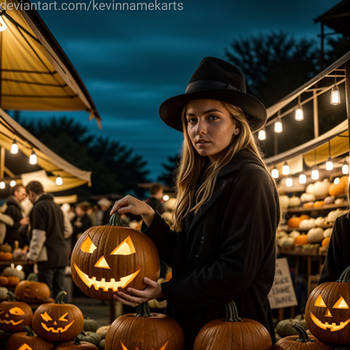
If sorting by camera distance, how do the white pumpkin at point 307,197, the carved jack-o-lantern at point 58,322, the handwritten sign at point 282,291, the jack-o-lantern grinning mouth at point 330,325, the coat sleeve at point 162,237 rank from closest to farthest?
the coat sleeve at point 162,237
the jack-o-lantern grinning mouth at point 330,325
the carved jack-o-lantern at point 58,322
the handwritten sign at point 282,291
the white pumpkin at point 307,197

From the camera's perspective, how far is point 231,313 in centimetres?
215

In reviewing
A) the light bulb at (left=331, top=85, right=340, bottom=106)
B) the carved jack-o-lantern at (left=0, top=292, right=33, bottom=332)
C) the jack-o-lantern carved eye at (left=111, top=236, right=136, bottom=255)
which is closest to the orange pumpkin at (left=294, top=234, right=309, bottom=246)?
the light bulb at (left=331, top=85, right=340, bottom=106)

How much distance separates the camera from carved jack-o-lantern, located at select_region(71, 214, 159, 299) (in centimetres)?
233

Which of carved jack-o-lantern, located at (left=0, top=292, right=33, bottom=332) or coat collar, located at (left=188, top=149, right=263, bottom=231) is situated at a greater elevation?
coat collar, located at (left=188, top=149, right=263, bottom=231)

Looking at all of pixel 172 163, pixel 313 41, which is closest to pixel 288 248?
pixel 313 41

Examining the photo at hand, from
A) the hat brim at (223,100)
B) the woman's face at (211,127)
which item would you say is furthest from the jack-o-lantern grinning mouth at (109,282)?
the hat brim at (223,100)

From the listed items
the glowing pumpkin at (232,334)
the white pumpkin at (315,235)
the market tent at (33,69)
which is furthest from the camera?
the white pumpkin at (315,235)

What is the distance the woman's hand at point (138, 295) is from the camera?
7.08 ft

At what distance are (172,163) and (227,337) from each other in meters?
53.2

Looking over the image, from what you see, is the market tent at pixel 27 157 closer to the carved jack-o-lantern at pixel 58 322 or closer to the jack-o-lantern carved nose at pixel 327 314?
the carved jack-o-lantern at pixel 58 322

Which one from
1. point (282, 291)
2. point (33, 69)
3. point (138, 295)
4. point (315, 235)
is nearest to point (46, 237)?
point (33, 69)

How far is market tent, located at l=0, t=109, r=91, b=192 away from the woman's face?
532 cm

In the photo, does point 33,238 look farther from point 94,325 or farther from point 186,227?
point 186,227

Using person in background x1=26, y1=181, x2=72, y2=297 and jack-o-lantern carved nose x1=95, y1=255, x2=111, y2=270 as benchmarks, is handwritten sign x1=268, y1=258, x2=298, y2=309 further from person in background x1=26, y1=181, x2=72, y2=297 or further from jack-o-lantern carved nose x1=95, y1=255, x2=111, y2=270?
jack-o-lantern carved nose x1=95, y1=255, x2=111, y2=270
